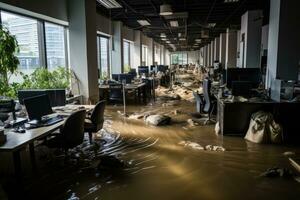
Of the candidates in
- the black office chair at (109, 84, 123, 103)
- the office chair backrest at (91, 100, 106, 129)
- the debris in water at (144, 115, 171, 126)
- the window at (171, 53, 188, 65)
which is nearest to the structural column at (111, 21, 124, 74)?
the black office chair at (109, 84, 123, 103)

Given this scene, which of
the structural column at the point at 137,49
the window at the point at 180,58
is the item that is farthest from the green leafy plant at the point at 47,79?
the window at the point at 180,58

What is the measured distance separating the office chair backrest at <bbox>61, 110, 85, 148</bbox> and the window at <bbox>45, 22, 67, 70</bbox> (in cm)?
388

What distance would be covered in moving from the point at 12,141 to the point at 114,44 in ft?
30.1

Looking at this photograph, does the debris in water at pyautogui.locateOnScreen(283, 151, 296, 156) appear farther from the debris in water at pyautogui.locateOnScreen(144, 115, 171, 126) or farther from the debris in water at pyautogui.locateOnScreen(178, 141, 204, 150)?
the debris in water at pyautogui.locateOnScreen(144, 115, 171, 126)

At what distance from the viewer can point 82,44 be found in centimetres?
725

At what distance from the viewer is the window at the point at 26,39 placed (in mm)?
5696

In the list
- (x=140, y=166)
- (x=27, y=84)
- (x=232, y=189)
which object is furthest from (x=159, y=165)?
(x=27, y=84)

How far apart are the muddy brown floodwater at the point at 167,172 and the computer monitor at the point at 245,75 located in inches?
60.5

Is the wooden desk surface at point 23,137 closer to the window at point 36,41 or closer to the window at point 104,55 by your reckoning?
the window at point 36,41

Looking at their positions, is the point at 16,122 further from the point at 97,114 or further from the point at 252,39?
the point at 252,39

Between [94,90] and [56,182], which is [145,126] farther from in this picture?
[56,182]

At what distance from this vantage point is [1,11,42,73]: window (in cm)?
570

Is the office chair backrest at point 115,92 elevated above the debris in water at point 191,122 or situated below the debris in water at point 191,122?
above

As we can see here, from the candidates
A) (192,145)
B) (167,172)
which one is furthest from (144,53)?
(167,172)
